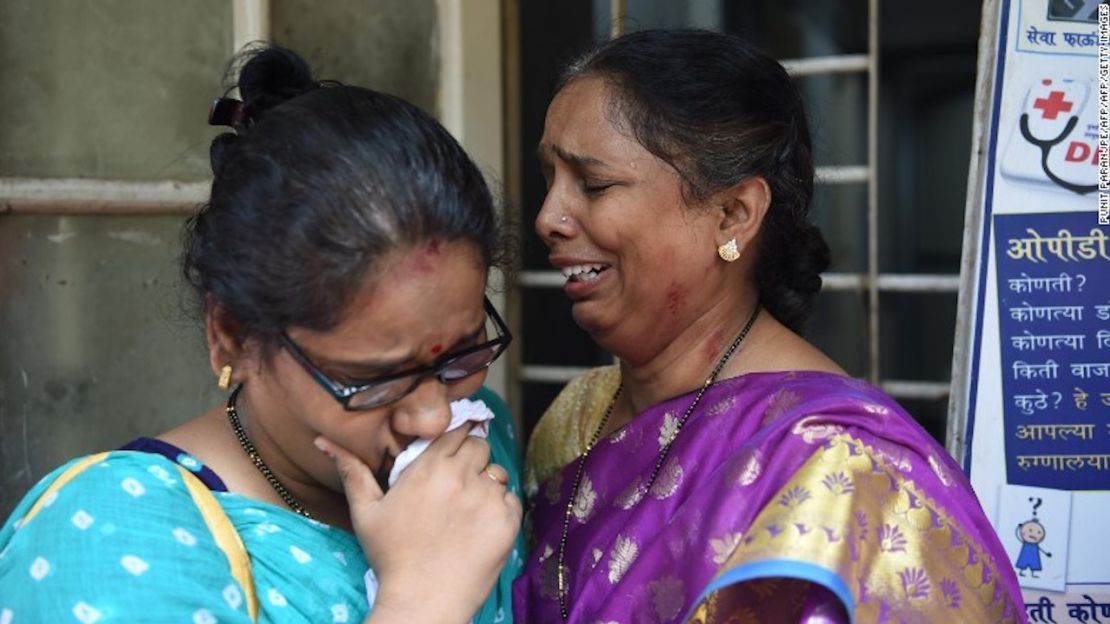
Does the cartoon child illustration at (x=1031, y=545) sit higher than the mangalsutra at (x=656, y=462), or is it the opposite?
the mangalsutra at (x=656, y=462)

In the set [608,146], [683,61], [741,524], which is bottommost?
[741,524]

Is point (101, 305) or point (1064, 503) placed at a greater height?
point (101, 305)

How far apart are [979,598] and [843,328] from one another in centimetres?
147

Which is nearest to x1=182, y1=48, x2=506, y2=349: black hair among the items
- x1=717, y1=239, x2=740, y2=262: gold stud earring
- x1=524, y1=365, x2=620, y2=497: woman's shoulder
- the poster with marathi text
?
x1=717, y1=239, x2=740, y2=262: gold stud earring

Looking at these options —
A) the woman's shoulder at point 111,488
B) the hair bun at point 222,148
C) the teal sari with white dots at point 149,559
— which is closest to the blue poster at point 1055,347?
the teal sari with white dots at point 149,559

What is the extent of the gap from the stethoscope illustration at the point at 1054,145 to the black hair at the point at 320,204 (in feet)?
4.46

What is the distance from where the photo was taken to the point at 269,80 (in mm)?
1562

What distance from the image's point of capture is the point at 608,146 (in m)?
1.96

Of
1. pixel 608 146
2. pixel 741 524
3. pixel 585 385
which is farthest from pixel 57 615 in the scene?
pixel 585 385

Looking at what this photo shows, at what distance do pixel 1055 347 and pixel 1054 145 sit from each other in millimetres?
400

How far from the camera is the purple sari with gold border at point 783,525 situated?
1.58 metres

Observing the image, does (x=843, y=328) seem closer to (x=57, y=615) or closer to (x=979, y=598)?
(x=979, y=598)

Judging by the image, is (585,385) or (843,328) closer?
(585,385)

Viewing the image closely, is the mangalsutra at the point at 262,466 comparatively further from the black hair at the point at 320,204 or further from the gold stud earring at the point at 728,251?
the gold stud earring at the point at 728,251
